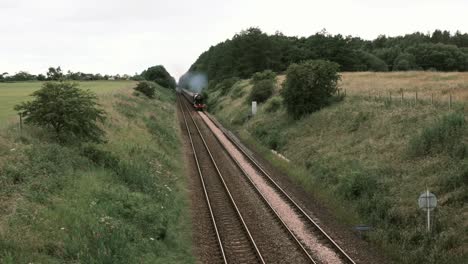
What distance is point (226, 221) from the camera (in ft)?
57.8

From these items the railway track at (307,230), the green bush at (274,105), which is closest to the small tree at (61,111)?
the railway track at (307,230)

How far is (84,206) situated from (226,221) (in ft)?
20.6

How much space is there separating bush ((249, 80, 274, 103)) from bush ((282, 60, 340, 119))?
1633 cm

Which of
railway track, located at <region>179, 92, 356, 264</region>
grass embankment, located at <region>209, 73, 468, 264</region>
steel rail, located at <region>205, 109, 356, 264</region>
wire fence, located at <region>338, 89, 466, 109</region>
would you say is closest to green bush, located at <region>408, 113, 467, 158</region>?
grass embankment, located at <region>209, 73, 468, 264</region>

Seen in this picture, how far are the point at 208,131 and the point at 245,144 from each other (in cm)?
920

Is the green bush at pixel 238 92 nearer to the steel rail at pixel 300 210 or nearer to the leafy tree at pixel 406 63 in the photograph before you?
the steel rail at pixel 300 210

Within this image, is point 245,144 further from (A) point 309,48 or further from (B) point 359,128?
(A) point 309,48

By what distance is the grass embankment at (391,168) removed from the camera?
46.3ft

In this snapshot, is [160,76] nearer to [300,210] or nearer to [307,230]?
[300,210]

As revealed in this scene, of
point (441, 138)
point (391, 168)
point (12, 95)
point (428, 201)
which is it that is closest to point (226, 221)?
point (428, 201)

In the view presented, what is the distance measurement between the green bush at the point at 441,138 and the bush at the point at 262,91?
32595mm

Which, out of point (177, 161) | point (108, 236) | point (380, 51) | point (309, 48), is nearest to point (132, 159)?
point (177, 161)

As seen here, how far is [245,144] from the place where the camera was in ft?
122

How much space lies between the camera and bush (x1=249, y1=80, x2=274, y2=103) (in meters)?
51.8
